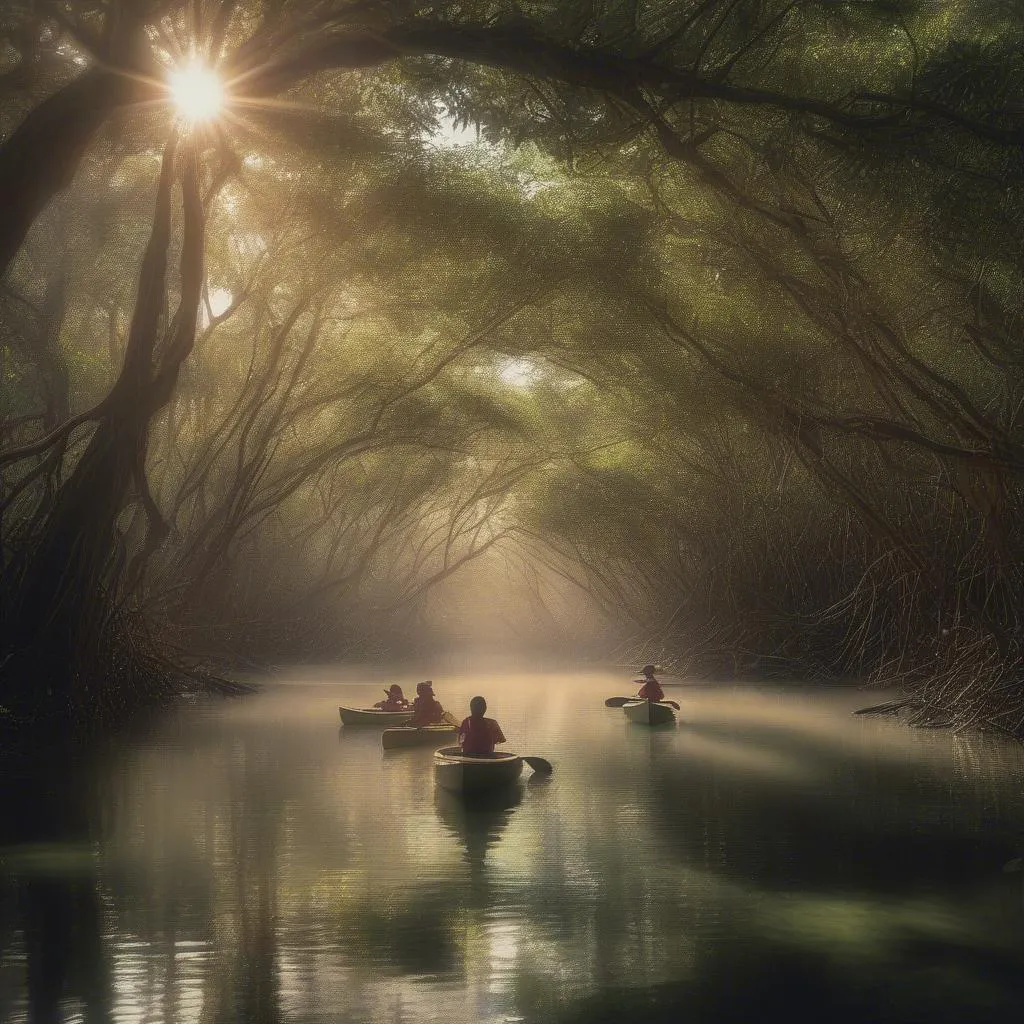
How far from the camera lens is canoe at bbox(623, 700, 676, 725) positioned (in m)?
16.0

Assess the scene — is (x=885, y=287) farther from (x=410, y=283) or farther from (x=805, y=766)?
(x=410, y=283)

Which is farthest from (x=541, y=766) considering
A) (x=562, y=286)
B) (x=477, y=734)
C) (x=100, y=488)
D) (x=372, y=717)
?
(x=562, y=286)

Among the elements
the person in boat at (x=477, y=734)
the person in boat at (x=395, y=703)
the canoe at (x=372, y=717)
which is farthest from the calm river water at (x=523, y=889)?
the person in boat at (x=395, y=703)

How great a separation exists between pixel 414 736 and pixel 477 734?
351cm

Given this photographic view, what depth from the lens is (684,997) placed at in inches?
187

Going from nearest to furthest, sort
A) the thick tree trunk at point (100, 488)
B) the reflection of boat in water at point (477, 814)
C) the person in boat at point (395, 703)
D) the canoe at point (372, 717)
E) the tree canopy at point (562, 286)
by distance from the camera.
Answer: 1. the reflection of boat in water at point (477, 814)
2. the tree canopy at point (562, 286)
3. the thick tree trunk at point (100, 488)
4. the canoe at point (372, 717)
5. the person in boat at point (395, 703)

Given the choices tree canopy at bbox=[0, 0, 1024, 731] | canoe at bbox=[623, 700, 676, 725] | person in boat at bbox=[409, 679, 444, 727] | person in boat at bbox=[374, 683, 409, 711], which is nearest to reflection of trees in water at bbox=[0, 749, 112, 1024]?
tree canopy at bbox=[0, 0, 1024, 731]

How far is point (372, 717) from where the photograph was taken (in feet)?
51.0

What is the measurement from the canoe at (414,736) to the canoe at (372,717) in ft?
4.50

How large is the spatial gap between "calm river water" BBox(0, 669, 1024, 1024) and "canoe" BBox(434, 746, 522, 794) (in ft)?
0.83

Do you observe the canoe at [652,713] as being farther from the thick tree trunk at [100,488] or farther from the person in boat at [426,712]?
the thick tree trunk at [100,488]

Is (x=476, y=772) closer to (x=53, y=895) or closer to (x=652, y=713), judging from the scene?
(x=53, y=895)

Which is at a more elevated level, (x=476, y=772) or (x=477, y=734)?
(x=477, y=734)

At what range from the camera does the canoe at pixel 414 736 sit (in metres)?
13.5
